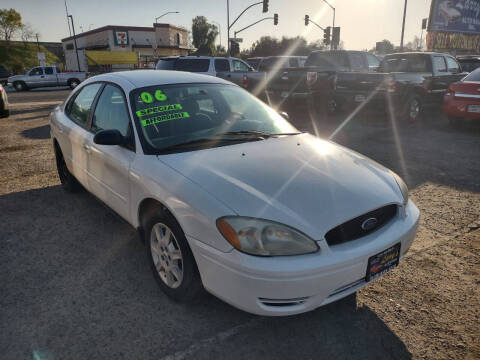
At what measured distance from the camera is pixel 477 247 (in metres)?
3.42

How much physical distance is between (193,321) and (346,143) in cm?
608

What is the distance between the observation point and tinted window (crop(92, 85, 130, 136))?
3.11 metres

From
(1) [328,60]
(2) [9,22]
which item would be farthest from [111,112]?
(2) [9,22]

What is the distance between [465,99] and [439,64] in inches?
93.9

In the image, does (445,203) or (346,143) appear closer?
(445,203)

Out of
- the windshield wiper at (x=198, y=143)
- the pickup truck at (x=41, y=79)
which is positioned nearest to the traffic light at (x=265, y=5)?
the pickup truck at (x=41, y=79)

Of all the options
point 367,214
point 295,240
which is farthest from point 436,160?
point 295,240

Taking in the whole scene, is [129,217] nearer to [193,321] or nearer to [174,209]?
[174,209]

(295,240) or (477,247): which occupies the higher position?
(295,240)

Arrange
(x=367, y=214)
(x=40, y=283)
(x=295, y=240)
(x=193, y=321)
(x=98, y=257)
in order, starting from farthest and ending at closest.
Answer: (x=98, y=257)
(x=40, y=283)
(x=193, y=321)
(x=367, y=214)
(x=295, y=240)

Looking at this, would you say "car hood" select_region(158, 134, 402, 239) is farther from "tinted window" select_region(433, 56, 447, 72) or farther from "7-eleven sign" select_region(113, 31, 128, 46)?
"7-eleven sign" select_region(113, 31, 128, 46)

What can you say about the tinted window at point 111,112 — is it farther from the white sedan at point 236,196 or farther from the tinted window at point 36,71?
the tinted window at point 36,71

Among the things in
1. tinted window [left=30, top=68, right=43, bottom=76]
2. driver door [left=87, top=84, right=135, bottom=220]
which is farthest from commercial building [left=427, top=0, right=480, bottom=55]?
driver door [left=87, top=84, right=135, bottom=220]

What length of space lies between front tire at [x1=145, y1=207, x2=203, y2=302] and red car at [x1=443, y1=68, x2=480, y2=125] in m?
8.25
